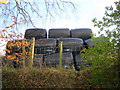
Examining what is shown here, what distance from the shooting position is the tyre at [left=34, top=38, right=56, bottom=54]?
648 centimetres

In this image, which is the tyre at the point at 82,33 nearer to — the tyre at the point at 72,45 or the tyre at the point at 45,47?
the tyre at the point at 72,45

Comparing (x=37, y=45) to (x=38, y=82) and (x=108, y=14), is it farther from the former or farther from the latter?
(x=108, y=14)

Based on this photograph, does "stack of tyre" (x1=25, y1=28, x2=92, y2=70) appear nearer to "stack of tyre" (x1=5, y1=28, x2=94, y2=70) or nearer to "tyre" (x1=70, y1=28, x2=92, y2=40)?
"stack of tyre" (x1=5, y1=28, x2=94, y2=70)

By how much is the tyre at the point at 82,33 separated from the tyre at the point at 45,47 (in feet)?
5.29

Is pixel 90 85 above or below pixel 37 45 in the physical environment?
below

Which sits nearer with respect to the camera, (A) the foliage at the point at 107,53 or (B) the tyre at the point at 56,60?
(A) the foliage at the point at 107,53

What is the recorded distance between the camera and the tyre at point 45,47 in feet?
21.3

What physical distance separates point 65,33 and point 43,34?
1.05 m

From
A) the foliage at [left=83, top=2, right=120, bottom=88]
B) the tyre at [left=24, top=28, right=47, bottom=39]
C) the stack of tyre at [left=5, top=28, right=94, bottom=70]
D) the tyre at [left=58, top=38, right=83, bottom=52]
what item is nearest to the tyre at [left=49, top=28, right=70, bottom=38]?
the stack of tyre at [left=5, top=28, right=94, bottom=70]

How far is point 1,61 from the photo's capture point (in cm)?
556

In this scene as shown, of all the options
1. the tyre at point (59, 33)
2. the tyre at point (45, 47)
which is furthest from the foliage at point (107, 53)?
the tyre at point (59, 33)

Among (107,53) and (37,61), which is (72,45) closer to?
(37,61)

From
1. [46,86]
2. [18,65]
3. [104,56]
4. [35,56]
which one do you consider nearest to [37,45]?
[35,56]

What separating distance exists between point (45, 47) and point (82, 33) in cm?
217
